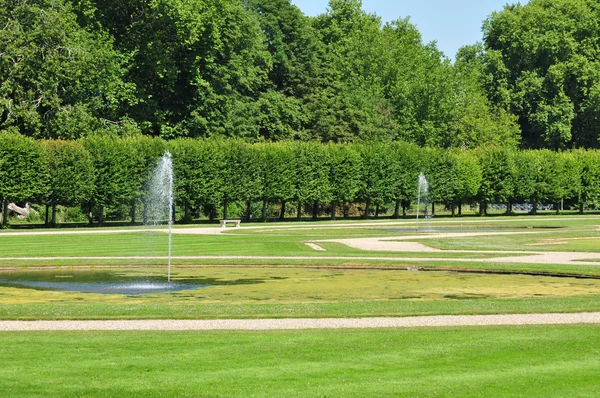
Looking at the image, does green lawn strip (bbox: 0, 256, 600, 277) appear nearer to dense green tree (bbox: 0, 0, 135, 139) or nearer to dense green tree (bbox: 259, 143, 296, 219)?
dense green tree (bbox: 0, 0, 135, 139)

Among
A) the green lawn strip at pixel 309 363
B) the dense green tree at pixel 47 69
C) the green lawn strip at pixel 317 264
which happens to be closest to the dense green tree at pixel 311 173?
the dense green tree at pixel 47 69

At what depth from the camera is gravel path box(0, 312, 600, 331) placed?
1614cm

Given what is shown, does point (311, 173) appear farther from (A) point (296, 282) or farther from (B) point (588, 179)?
(A) point (296, 282)

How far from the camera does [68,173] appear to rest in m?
59.2

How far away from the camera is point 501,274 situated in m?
28.3

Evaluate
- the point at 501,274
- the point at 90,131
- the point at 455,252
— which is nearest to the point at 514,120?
the point at 90,131

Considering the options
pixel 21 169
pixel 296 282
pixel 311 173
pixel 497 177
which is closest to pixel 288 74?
pixel 311 173

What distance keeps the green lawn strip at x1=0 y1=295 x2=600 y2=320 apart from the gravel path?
537 millimetres

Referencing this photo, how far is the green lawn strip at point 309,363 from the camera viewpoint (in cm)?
1134

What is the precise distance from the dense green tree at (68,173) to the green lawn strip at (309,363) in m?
44.9

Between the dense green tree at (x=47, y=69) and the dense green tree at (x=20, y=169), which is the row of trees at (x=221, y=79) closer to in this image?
the dense green tree at (x=47, y=69)

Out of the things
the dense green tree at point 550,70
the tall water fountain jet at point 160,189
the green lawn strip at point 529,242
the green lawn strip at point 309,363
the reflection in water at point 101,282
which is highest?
the dense green tree at point 550,70

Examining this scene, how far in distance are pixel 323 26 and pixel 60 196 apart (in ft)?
201

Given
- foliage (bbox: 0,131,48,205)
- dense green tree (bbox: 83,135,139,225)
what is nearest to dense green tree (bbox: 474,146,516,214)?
dense green tree (bbox: 83,135,139,225)
